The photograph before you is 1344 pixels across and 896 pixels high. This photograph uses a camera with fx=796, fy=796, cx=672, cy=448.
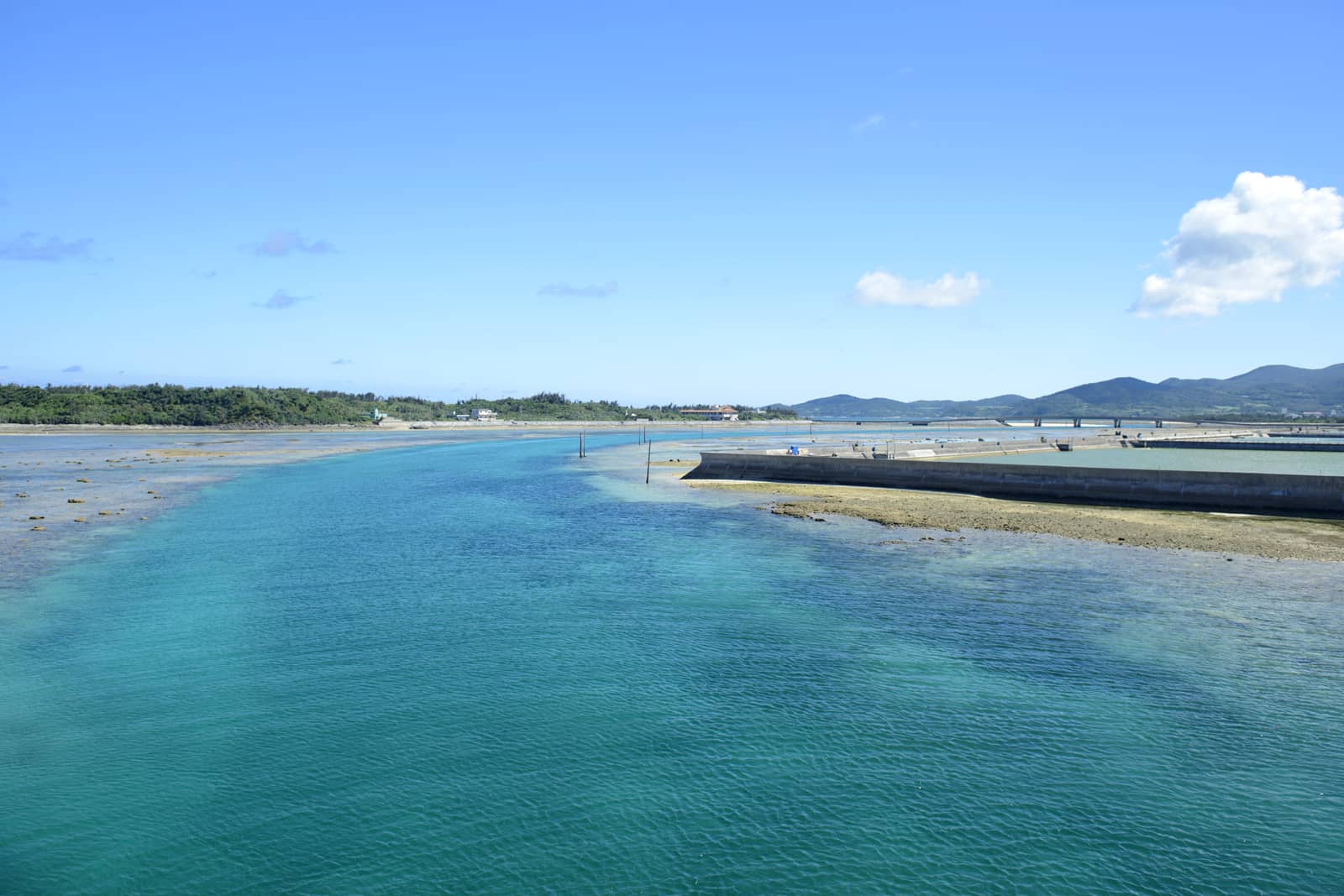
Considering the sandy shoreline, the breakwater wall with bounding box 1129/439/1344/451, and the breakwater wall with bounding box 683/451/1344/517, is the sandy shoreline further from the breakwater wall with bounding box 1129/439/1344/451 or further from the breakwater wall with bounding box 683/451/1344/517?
the breakwater wall with bounding box 1129/439/1344/451

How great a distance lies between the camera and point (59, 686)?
18875 millimetres

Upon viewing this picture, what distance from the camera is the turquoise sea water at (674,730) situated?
483 inches

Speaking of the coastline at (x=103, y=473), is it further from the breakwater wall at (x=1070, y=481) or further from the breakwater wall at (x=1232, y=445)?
the breakwater wall at (x=1232, y=445)

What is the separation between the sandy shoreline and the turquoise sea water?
569 cm

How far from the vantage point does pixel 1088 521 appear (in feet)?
151

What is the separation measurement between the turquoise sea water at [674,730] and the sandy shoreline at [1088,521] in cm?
569

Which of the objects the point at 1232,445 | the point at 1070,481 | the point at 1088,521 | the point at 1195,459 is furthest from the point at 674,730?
the point at 1232,445

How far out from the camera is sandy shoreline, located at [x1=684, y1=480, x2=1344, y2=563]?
126ft

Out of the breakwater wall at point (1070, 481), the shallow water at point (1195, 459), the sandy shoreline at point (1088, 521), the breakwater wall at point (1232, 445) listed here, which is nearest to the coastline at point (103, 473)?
the sandy shoreline at point (1088, 521)

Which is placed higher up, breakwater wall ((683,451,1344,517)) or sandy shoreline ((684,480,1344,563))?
breakwater wall ((683,451,1344,517))

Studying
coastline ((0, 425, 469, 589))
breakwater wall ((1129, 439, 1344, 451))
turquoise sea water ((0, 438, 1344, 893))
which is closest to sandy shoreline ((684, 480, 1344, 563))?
turquoise sea water ((0, 438, 1344, 893))

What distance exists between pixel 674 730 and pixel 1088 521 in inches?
1493

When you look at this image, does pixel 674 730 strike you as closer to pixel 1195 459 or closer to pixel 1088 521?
pixel 1088 521

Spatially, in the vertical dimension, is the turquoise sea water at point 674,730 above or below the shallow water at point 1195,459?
below
